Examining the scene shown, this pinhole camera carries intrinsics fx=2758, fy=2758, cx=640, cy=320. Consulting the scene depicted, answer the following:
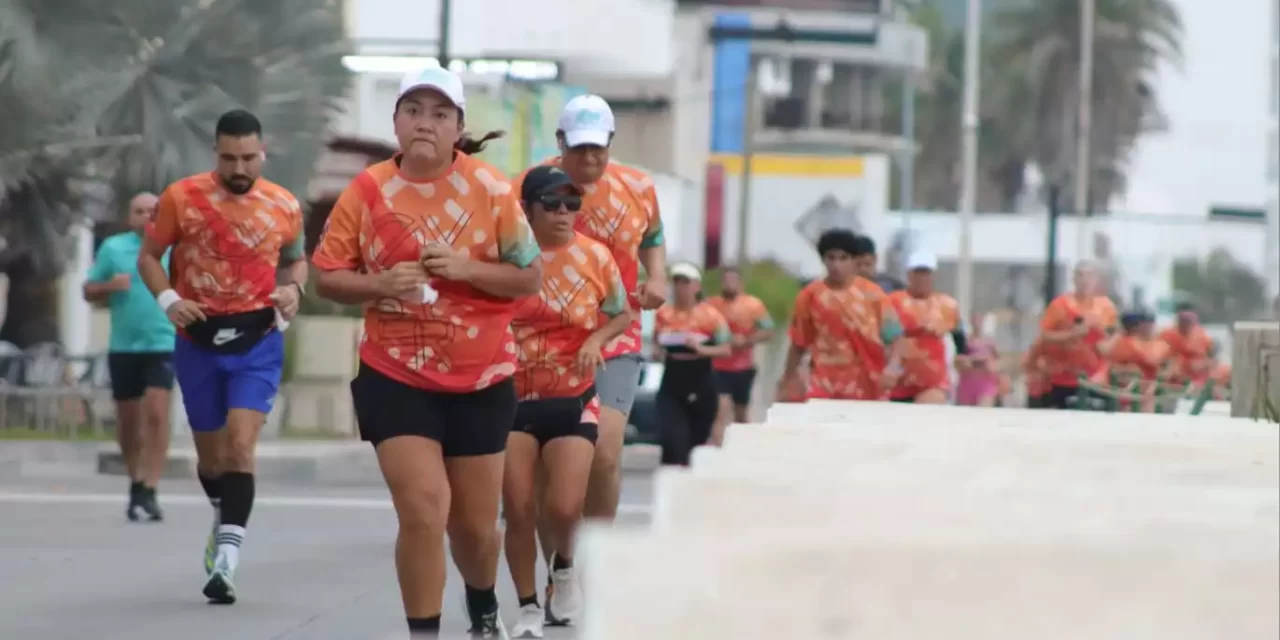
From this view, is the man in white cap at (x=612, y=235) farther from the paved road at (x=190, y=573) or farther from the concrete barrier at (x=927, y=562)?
the concrete barrier at (x=927, y=562)

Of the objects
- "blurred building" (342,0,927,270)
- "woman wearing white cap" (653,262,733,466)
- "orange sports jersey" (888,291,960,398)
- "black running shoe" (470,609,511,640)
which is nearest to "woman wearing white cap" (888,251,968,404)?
"orange sports jersey" (888,291,960,398)

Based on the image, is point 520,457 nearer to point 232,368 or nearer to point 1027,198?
point 232,368

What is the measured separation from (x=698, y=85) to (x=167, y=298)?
63.0 metres

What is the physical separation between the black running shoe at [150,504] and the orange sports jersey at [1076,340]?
8356 millimetres

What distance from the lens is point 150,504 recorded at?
50.9ft

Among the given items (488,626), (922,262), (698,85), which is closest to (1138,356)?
(922,262)

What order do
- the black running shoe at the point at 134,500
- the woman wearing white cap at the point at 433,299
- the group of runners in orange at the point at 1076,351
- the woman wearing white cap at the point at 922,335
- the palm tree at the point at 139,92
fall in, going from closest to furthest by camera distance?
the woman wearing white cap at the point at 433,299 → the woman wearing white cap at the point at 922,335 → the black running shoe at the point at 134,500 → the group of runners in orange at the point at 1076,351 → the palm tree at the point at 139,92

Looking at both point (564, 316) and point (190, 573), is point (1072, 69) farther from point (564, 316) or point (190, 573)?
point (564, 316)

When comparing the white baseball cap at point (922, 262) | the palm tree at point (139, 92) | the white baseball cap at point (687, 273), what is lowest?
the white baseball cap at point (687, 273)

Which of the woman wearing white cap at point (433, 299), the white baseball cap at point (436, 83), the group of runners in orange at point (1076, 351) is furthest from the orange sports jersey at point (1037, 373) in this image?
the white baseball cap at point (436, 83)

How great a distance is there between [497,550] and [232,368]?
2884 mm

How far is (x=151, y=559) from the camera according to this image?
1301cm

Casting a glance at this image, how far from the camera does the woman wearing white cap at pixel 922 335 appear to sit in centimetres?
1494

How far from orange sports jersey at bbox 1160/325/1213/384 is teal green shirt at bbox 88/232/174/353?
13430 millimetres
